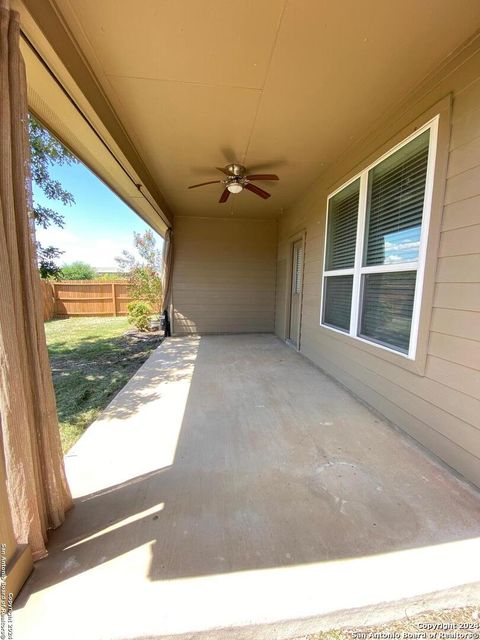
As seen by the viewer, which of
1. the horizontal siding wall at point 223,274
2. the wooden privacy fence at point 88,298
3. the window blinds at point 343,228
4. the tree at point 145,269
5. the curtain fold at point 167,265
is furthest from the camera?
the wooden privacy fence at point 88,298

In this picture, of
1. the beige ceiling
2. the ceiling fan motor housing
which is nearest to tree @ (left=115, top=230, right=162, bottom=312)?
the ceiling fan motor housing

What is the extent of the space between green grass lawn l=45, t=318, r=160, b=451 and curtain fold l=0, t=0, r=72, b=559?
0.95 metres

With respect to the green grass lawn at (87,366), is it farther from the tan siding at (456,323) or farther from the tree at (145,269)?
the tan siding at (456,323)

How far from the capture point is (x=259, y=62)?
1913mm

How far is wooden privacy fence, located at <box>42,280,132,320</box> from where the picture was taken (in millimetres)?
9062

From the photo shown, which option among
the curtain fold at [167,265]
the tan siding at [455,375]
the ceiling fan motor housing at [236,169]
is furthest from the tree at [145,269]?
the tan siding at [455,375]

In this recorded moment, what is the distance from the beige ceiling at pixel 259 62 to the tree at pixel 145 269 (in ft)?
18.3

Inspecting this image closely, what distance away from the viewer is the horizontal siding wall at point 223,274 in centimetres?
629

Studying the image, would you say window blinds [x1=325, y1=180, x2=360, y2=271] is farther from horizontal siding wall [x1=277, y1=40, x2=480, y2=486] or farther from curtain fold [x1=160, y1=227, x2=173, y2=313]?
curtain fold [x1=160, y1=227, x2=173, y2=313]

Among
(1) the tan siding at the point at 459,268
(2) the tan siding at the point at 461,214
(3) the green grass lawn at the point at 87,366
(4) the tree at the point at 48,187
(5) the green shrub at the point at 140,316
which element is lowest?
(3) the green grass lawn at the point at 87,366

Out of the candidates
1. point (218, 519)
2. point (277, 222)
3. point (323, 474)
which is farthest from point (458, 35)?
point (277, 222)

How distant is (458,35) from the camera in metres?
1.68

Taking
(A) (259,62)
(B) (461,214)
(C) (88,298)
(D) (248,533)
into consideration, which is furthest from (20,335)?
(C) (88,298)

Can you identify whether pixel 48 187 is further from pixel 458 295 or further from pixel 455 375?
pixel 455 375
